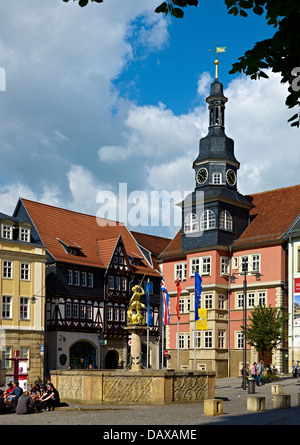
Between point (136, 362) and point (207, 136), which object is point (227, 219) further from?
point (136, 362)

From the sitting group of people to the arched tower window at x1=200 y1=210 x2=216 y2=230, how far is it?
31.9 metres

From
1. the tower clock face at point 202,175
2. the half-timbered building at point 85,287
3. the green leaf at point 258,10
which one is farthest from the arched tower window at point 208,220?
the green leaf at point 258,10

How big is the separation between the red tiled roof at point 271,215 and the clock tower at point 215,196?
3.21 feet

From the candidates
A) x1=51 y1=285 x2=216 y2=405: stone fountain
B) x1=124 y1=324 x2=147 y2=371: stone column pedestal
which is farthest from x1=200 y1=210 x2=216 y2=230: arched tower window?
x1=51 y1=285 x2=216 y2=405: stone fountain

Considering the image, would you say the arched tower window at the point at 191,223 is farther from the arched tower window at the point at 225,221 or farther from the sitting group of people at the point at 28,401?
the sitting group of people at the point at 28,401

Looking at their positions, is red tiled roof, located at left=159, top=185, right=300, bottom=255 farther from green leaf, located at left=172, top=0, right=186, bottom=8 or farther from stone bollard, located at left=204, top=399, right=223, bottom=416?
green leaf, located at left=172, top=0, right=186, bottom=8

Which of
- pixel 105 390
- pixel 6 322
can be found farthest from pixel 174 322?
pixel 105 390

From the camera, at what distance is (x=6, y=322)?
51.9 metres

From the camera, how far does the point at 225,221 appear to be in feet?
185

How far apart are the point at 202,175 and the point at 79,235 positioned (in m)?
12.5

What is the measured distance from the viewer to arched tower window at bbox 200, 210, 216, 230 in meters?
56.2

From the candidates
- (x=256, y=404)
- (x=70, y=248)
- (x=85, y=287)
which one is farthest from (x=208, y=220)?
(x=256, y=404)

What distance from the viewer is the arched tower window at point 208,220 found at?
56219 millimetres

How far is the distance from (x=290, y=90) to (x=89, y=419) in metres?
13.3
